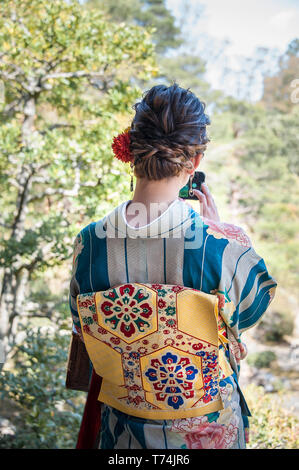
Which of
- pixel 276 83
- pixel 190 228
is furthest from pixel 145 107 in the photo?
pixel 276 83

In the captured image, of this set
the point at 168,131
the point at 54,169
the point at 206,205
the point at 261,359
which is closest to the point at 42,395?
the point at 54,169

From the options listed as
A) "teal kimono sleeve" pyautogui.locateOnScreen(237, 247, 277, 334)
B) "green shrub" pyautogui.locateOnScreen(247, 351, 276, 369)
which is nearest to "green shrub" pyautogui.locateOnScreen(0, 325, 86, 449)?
"teal kimono sleeve" pyautogui.locateOnScreen(237, 247, 277, 334)

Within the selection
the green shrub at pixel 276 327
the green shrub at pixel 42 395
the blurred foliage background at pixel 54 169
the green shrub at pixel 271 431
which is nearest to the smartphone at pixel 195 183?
the blurred foliage background at pixel 54 169

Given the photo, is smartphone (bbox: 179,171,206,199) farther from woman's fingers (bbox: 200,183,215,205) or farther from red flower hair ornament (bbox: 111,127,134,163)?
red flower hair ornament (bbox: 111,127,134,163)

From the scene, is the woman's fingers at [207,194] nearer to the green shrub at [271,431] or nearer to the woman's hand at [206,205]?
the woman's hand at [206,205]

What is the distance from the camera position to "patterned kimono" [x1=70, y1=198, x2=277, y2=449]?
0.77m

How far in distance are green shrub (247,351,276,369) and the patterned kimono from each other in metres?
6.10

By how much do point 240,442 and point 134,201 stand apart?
506 mm

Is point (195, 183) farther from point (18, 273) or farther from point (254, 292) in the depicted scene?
point (18, 273)

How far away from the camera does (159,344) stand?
77cm

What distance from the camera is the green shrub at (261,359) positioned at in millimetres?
6648

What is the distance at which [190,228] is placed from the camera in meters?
0.78

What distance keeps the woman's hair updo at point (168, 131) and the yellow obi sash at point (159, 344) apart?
0.21 metres
